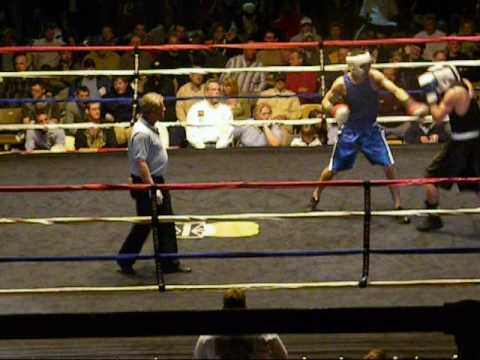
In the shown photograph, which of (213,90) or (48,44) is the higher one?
(48,44)

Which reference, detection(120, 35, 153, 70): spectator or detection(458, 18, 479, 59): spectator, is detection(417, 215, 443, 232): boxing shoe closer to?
detection(458, 18, 479, 59): spectator

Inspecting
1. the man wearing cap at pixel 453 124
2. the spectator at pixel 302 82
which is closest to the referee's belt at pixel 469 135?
the man wearing cap at pixel 453 124

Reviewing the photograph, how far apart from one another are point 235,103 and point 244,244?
2.42 meters

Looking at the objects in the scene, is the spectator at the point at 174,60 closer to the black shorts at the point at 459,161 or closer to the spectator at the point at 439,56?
the spectator at the point at 439,56

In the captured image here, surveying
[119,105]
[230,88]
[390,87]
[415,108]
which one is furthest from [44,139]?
[415,108]

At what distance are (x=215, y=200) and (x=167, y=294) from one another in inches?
54.6

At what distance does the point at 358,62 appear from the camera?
5656mm

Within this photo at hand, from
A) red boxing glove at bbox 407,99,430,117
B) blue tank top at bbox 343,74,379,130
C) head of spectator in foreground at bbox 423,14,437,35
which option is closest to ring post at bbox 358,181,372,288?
red boxing glove at bbox 407,99,430,117

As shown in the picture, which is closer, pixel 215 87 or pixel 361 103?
pixel 361 103

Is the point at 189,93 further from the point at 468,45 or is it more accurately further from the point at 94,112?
the point at 468,45

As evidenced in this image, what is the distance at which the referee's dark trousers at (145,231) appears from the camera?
5.11 m

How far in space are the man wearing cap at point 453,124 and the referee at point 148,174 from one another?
133 cm

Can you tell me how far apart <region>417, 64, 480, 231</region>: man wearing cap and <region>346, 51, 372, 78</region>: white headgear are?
0.29 m

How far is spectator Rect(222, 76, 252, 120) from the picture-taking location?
762cm
